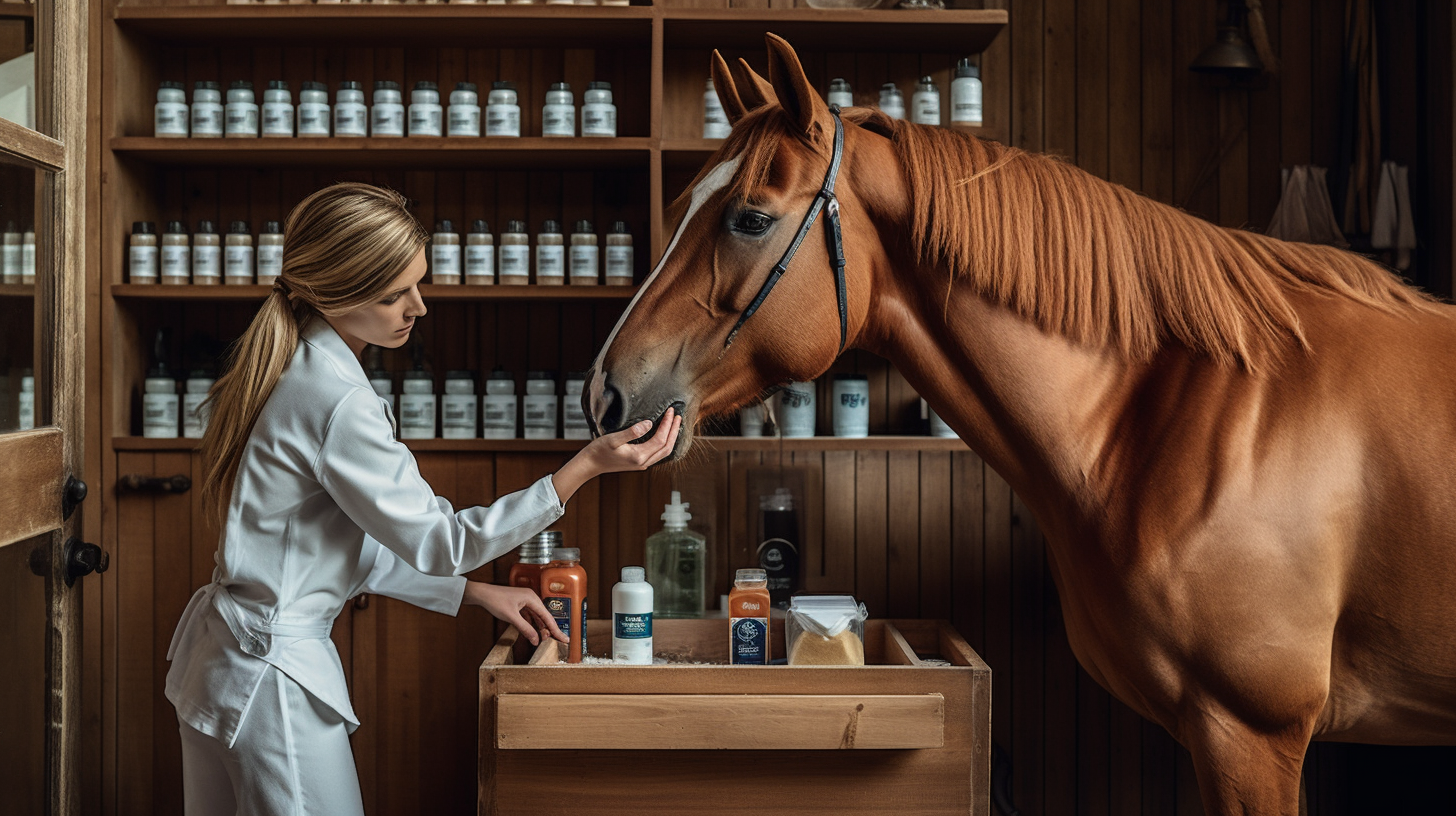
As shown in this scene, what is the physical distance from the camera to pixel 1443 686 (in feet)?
3.58

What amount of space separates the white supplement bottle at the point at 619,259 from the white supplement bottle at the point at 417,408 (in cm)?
46

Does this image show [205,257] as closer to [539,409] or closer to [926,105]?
[539,409]

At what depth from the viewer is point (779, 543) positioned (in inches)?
84.6

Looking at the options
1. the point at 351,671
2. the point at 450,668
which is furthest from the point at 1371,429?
the point at 351,671

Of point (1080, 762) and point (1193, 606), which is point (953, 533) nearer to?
point (1080, 762)

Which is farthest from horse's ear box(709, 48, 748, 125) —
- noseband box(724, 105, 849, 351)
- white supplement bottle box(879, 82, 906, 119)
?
white supplement bottle box(879, 82, 906, 119)

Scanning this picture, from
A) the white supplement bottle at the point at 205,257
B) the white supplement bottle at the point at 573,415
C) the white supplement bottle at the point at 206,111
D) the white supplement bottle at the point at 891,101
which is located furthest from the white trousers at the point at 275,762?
the white supplement bottle at the point at 891,101

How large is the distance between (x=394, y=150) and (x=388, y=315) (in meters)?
0.90

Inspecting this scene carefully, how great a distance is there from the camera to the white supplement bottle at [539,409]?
6.97 ft

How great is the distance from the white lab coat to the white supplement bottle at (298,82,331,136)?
1.00 meters

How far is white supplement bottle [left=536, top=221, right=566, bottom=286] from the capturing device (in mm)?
2074

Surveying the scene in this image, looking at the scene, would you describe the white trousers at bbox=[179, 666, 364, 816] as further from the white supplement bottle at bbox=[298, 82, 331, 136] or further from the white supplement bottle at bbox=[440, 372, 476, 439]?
the white supplement bottle at bbox=[298, 82, 331, 136]

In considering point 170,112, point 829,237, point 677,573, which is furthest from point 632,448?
point 170,112

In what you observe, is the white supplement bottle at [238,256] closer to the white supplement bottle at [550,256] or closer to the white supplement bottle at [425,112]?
the white supplement bottle at [425,112]
